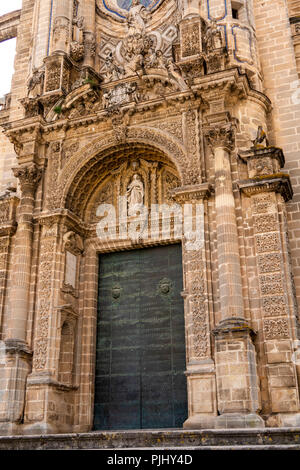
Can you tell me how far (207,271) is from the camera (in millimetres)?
11906

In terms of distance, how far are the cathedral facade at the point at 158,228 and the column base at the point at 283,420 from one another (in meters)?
0.04

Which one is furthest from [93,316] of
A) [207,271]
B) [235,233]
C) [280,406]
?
[280,406]

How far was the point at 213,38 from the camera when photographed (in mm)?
13812

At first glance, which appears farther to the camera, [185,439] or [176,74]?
[176,74]

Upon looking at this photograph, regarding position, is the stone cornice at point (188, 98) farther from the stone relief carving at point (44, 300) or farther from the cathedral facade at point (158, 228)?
A: the stone relief carving at point (44, 300)

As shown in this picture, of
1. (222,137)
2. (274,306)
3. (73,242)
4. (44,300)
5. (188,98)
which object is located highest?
(188,98)

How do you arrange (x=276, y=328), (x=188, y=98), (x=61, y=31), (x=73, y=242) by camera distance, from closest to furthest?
(x=276, y=328) → (x=188, y=98) → (x=73, y=242) → (x=61, y=31)

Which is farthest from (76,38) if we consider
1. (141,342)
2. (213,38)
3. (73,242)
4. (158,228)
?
(141,342)

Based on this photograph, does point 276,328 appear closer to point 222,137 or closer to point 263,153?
point 263,153

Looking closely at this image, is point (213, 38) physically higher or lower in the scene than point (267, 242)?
higher

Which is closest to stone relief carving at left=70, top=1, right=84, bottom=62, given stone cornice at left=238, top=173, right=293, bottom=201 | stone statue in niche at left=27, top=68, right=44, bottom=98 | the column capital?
stone statue in niche at left=27, top=68, right=44, bottom=98

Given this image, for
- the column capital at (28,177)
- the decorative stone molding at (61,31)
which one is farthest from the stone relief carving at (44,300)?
the decorative stone molding at (61,31)

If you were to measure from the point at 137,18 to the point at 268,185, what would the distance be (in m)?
7.52

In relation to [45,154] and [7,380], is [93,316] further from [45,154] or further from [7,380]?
[45,154]
